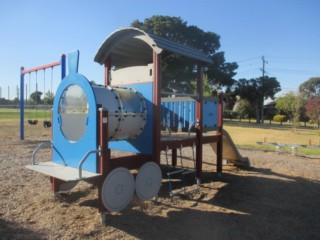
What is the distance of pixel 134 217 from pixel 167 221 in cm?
57

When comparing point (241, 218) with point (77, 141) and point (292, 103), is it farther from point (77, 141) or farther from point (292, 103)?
point (292, 103)

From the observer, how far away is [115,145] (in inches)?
256

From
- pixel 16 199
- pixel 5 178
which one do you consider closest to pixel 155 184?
pixel 16 199

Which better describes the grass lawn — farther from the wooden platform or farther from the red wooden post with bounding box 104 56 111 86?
the wooden platform

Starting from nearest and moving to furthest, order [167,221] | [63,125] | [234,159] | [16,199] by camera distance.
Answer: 1. [167,221]
2. [63,125]
3. [16,199]
4. [234,159]

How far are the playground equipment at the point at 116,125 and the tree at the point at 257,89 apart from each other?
131 ft

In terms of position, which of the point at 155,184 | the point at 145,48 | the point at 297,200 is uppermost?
the point at 145,48

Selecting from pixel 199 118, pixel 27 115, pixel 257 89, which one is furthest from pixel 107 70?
pixel 27 115

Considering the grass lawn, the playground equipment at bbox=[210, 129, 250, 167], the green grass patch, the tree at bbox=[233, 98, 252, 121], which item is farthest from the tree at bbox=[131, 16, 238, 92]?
the playground equipment at bbox=[210, 129, 250, 167]

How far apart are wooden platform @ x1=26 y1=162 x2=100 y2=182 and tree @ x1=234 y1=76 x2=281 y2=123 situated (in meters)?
42.5

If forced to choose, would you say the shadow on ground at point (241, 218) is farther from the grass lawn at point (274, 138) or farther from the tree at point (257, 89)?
the tree at point (257, 89)

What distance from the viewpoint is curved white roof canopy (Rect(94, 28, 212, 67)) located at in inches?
219

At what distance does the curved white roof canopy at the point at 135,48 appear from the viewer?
5566mm

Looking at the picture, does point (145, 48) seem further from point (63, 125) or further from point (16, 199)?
point (16, 199)
